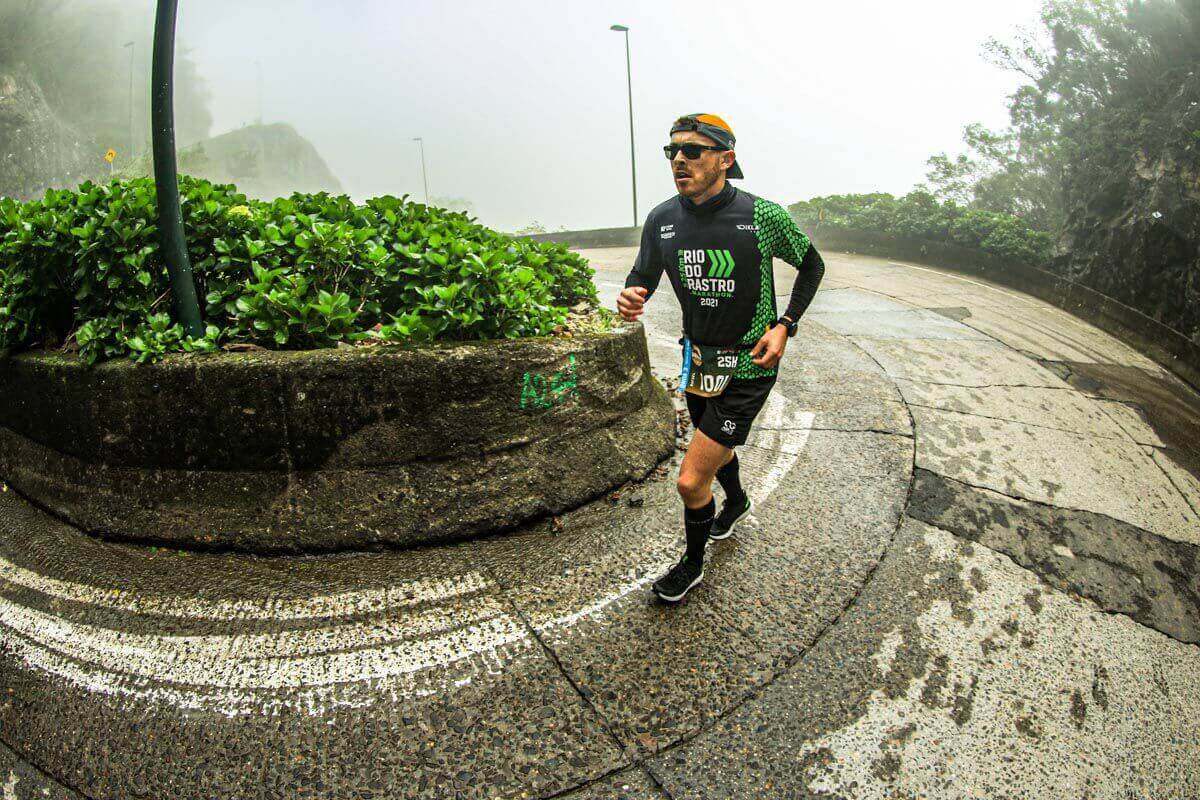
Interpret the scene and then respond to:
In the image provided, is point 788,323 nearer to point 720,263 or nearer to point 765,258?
point 765,258

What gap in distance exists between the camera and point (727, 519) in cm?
382

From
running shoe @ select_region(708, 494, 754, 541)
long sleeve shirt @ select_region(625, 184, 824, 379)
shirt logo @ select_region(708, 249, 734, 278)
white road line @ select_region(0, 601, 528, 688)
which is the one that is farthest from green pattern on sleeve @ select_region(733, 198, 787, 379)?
white road line @ select_region(0, 601, 528, 688)

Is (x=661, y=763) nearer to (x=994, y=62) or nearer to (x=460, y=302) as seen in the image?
(x=460, y=302)

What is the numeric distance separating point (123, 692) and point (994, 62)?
20919mm

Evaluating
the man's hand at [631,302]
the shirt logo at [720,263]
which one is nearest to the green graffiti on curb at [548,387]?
the man's hand at [631,302]

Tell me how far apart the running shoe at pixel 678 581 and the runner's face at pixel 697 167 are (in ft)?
5.51

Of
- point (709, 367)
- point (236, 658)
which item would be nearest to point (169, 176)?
point (236, 658)

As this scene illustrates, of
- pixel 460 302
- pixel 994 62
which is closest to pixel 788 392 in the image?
pixel 460 302

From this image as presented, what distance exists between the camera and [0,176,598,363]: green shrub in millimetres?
3674

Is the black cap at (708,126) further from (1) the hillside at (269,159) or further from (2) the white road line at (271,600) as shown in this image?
(1) the hillside at (269,159)

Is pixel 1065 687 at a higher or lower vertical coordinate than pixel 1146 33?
lower

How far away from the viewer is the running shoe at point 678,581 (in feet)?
10.3

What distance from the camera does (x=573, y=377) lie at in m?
3.97

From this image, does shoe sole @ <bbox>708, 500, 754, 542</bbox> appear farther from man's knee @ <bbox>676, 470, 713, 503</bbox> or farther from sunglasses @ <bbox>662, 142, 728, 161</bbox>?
sunglasses @ <bbox>662, 142, 728, 161</bbox>
